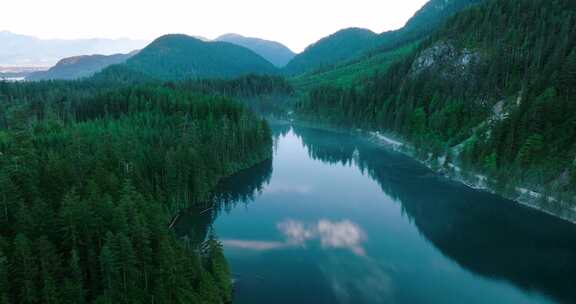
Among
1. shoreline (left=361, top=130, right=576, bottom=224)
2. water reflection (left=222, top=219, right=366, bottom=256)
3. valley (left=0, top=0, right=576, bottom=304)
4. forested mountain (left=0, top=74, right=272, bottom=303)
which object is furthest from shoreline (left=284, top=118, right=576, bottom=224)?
forested mountain (left=0, top=74, right=272, bottom=303)

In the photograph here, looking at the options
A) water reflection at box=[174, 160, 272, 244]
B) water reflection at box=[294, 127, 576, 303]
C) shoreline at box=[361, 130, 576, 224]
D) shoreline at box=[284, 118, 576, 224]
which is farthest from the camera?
shoreline at box=[284, 118, 576, 224]

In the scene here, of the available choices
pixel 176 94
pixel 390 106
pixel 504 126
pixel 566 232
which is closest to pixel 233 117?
pixel 176 94

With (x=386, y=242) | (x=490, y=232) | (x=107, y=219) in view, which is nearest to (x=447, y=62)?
(x=490, y=232)

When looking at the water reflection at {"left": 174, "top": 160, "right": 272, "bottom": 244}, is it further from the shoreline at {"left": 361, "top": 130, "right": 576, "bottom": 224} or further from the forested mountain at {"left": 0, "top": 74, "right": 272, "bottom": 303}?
the shoreline at {"left": 361, "top": 130, "right": 576, "bottom": 224}

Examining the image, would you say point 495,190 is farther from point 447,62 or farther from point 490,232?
point 447,62

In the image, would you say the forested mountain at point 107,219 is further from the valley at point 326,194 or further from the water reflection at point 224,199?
the water reflection at point 224,199

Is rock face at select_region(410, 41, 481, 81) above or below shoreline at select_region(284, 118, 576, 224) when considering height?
above

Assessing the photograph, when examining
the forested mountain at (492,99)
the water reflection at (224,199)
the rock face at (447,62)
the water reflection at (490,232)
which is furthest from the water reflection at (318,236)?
the rock face at (447,62)
